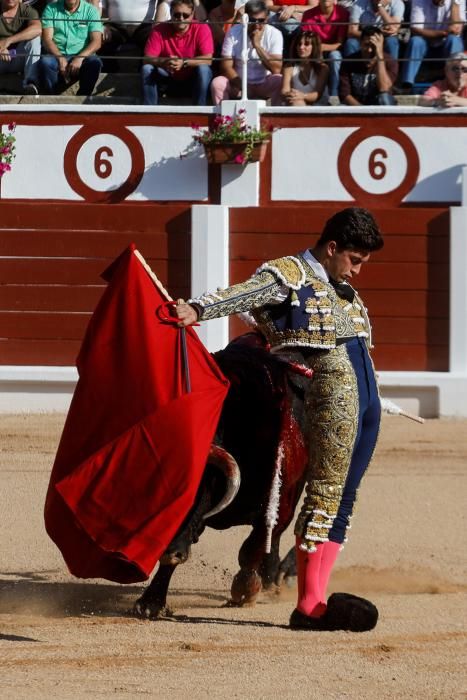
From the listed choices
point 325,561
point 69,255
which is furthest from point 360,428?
point 69,255

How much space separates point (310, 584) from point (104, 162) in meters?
5.38

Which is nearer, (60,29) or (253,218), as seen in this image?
(253,218)

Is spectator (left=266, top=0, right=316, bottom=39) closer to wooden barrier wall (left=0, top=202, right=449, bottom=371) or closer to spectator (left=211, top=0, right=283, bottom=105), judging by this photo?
A: spectator (left=211, top=0, right=283, bottom=105)

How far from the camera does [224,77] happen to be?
8.50 meters

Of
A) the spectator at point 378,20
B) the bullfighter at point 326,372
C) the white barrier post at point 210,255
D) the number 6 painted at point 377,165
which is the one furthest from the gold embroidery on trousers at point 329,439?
the spectator at point 378,20

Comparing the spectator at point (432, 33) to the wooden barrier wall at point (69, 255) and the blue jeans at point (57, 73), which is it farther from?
the blue jeans at point (57, 73)

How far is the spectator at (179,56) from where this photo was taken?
336 inches

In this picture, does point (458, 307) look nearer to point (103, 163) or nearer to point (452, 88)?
point (452, 88)

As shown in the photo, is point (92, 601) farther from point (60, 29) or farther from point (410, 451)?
point (60, 29)

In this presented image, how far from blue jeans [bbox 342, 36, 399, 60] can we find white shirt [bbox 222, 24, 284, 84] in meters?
0.43

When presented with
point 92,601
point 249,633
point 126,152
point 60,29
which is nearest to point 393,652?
point 249,633

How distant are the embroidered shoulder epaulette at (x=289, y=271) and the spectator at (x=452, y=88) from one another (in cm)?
503

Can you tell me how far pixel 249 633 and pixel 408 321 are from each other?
4.94m

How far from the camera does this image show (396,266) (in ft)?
26.9
